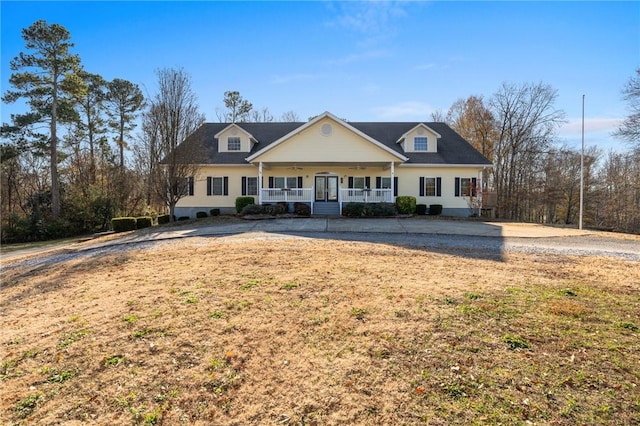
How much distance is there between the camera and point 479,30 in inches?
424

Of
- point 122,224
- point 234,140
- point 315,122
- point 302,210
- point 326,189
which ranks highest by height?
point 315,122

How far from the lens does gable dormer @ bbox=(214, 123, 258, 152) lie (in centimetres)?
2362

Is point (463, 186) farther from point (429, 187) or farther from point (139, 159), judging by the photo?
point (139, 159)

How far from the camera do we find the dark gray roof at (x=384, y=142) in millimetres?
22609

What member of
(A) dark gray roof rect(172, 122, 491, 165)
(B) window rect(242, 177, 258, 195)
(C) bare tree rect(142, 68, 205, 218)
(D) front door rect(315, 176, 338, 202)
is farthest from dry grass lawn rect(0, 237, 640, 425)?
(D) front door rect(315, 176, 338, 202)

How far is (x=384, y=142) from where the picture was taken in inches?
969

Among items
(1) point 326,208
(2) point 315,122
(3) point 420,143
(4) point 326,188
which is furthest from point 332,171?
(3) point 420,143

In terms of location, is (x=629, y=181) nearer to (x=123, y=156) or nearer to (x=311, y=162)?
(x=311, y=162)

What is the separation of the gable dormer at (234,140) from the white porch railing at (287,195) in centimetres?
441

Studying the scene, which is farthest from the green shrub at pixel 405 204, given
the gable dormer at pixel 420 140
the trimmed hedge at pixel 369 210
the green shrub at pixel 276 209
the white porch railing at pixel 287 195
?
the green shrub at pixel 276 209

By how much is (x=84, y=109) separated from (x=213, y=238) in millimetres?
27671

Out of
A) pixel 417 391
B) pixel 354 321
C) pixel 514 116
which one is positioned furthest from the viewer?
pixel 514 116

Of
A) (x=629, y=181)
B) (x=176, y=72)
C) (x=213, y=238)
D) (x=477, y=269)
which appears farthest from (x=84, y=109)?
(x=629, y=181)

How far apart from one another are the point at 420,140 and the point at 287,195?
10.2 m
